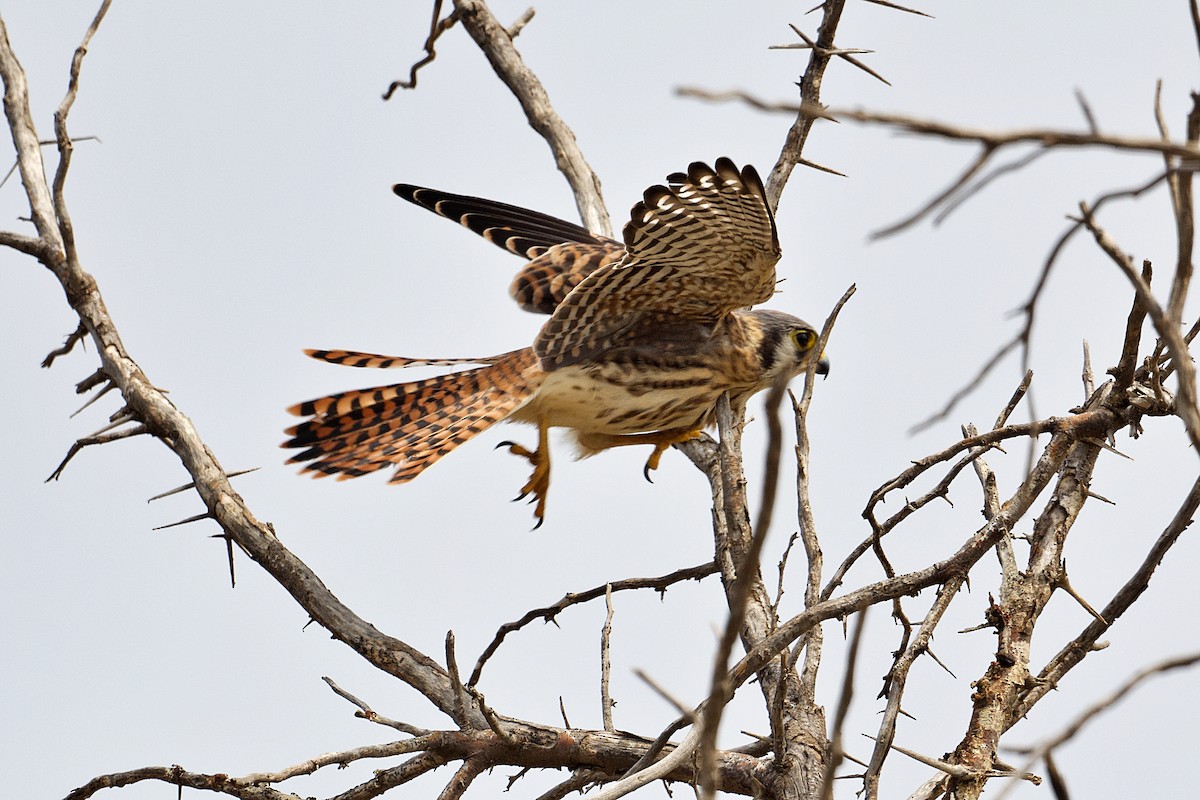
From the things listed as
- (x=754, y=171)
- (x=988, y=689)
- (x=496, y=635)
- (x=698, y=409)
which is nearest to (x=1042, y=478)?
(x=988, y=689)

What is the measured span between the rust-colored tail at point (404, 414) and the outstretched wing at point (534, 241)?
226 mm

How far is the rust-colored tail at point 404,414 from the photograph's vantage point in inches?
156

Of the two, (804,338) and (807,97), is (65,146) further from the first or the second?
(804,338)

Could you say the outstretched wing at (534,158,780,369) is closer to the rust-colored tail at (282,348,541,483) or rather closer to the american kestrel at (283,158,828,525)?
the american kestrel at (283,158,828,525)

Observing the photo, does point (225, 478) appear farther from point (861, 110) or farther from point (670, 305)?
point (861, 110)

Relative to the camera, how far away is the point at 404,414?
4.21 m

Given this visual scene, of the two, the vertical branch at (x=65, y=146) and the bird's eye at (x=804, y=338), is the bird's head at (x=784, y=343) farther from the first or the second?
the vertical branch at (x=65, y=146)

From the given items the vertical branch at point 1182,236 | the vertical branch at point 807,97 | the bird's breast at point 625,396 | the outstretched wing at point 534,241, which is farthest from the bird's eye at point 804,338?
the vertical branch at point 1182,236

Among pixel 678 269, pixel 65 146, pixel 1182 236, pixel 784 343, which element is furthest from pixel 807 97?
pixel 1182 236

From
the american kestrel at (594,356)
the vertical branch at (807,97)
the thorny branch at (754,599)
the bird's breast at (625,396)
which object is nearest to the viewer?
the thorny branch at (754,599)

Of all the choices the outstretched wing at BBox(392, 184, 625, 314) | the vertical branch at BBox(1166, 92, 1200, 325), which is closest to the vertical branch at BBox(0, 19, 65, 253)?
the outstretched wing at BBox(392, 184, 625, 314)

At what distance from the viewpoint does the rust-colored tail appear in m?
3.96

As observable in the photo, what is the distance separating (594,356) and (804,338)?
0.91 metres

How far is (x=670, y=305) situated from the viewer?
14.2 ft
